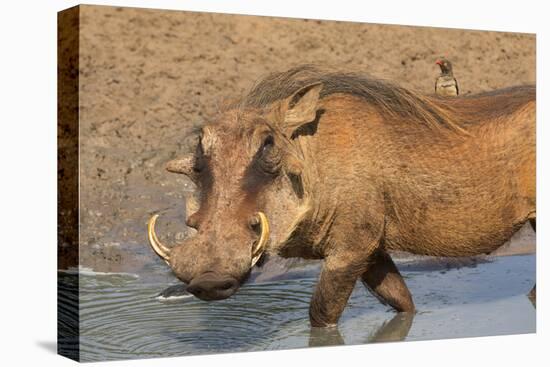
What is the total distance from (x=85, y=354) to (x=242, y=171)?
1668 millimetres

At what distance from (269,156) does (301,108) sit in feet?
1.94

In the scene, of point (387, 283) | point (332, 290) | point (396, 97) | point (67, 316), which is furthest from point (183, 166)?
point (387, 283)

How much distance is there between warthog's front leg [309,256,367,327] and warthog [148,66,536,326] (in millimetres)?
11

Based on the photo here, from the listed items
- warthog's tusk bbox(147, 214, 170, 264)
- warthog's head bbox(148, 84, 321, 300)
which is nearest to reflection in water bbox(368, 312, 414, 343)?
warthog's head bbox(148, 84, 321, 300)

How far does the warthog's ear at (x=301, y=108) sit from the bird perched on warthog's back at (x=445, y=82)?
1208mm

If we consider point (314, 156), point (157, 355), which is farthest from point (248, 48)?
point (157, 355)

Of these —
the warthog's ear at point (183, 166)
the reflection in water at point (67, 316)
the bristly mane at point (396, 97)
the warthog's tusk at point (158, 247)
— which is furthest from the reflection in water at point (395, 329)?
the reflection in water at point (67, 316)

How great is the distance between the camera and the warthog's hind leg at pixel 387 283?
953cm

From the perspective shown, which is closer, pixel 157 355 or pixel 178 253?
pixel 178 253

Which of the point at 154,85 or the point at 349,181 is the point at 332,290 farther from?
the point at 154,85

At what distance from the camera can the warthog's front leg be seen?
9000 mm

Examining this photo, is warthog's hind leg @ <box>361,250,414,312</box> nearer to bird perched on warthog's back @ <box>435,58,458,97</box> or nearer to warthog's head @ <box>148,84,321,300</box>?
warthog's head @ <box>148,84,321,300</box>

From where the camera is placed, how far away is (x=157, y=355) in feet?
28.1

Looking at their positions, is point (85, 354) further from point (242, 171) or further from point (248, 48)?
point (248, 48)
